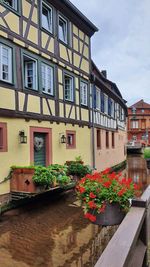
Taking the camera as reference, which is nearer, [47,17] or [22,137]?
[22,137]

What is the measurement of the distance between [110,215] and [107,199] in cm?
27

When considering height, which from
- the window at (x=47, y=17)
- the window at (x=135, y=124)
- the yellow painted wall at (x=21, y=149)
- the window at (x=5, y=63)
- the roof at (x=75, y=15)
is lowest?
the yellow painted wall at (x=21, y=149)

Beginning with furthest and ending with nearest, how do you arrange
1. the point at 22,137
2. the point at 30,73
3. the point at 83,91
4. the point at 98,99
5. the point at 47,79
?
the point at 98,99 → the point at 83,91 → the point at 47,79 → the point at 30,73 → the point at 22,137

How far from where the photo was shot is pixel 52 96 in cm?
1028

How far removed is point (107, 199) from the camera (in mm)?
4152

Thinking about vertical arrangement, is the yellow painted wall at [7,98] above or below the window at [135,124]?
below

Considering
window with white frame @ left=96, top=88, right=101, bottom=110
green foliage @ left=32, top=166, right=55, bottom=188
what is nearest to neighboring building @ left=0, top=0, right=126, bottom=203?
window with white frame @ left=96, top=88, right=101, bottom=110

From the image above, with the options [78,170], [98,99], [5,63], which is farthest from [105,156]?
[5,63]

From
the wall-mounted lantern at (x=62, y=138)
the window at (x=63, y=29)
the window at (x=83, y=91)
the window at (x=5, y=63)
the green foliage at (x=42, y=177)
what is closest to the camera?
the green foliage at (x=42, y=177)

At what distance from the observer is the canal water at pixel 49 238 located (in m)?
4.69

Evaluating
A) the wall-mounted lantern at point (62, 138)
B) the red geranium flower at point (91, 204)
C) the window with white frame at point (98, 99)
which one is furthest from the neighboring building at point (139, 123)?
the red geranium flower at point (91, 204)

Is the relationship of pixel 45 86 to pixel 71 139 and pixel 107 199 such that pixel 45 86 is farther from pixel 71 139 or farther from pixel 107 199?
pixel 107 199

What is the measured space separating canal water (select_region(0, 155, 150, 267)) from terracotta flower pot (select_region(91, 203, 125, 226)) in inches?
31.9

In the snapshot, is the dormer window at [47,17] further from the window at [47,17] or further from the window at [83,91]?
the window at [83,91]
